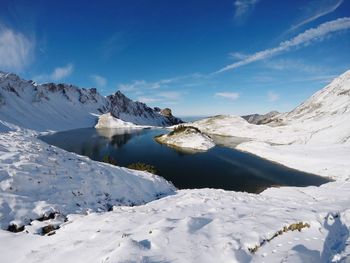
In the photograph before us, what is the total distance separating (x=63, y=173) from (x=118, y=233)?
39.3 ft

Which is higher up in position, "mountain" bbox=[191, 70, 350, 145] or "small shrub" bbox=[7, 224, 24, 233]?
"mountain" bbox=[191, 70, 350, 145]

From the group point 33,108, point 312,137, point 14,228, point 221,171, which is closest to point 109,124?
point 33,108

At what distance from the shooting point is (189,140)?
92625 mm

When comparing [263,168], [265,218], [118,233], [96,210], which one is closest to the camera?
[118,233]

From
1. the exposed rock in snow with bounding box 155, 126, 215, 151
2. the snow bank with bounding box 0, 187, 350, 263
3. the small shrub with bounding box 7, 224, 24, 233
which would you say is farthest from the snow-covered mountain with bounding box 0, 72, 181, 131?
the snow bank with bounding box 0, 187, 350, 263

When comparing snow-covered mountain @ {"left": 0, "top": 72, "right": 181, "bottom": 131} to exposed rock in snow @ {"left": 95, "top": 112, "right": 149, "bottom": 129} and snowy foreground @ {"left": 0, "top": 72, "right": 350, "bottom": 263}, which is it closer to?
exposed rock in snow @ {"left": 95, "top": 112, "right": 149, "bottom": 129}

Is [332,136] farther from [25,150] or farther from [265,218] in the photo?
[25,150]

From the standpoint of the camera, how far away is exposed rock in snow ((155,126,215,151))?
88.5 meters

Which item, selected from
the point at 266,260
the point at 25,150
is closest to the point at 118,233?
the point at 266,260

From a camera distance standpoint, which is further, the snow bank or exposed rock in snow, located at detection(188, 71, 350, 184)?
exposed rock in snow, located at detection(188, 71, 350, 184)

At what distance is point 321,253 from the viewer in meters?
10.7

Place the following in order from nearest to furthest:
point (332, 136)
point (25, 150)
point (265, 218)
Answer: point (265, 218) < point (25, 150) < point (332, 136)

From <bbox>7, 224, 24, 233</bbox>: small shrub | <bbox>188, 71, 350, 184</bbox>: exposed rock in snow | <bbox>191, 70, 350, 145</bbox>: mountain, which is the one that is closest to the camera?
<bbox>7, 224, 24, 233</bbox>: small shrub

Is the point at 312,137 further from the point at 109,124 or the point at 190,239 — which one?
the point at 109,124
